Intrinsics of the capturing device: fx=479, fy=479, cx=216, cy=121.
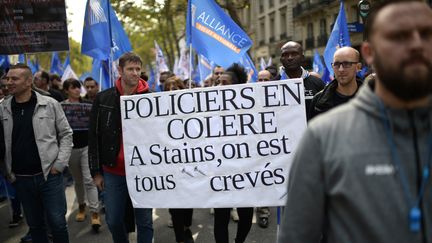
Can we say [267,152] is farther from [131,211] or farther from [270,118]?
[131,211]

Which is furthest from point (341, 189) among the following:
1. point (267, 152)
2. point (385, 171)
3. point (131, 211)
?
point (131, 211)

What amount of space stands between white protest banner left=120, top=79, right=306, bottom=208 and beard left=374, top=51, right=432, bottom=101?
90.9 inches

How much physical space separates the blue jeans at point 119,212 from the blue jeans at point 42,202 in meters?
0.50

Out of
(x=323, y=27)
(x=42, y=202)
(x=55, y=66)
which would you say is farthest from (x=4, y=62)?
(x=323, y=27)

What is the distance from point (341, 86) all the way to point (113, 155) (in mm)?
2049

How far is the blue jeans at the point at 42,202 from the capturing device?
14.4ft

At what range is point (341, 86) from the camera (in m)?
4.03

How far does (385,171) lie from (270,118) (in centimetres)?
240

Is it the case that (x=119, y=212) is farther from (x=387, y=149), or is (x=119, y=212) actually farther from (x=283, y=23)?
(x=283, y=23)

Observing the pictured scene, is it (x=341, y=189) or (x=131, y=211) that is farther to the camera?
(x=131, y=211)

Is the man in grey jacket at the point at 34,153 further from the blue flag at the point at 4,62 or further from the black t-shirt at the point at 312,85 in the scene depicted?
the blue flag at the point at 4,62

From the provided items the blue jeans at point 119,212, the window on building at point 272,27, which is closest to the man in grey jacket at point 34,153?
the blue jeans at point 119,212

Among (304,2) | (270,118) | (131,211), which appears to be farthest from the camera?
(304,2)

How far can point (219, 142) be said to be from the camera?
405cm
